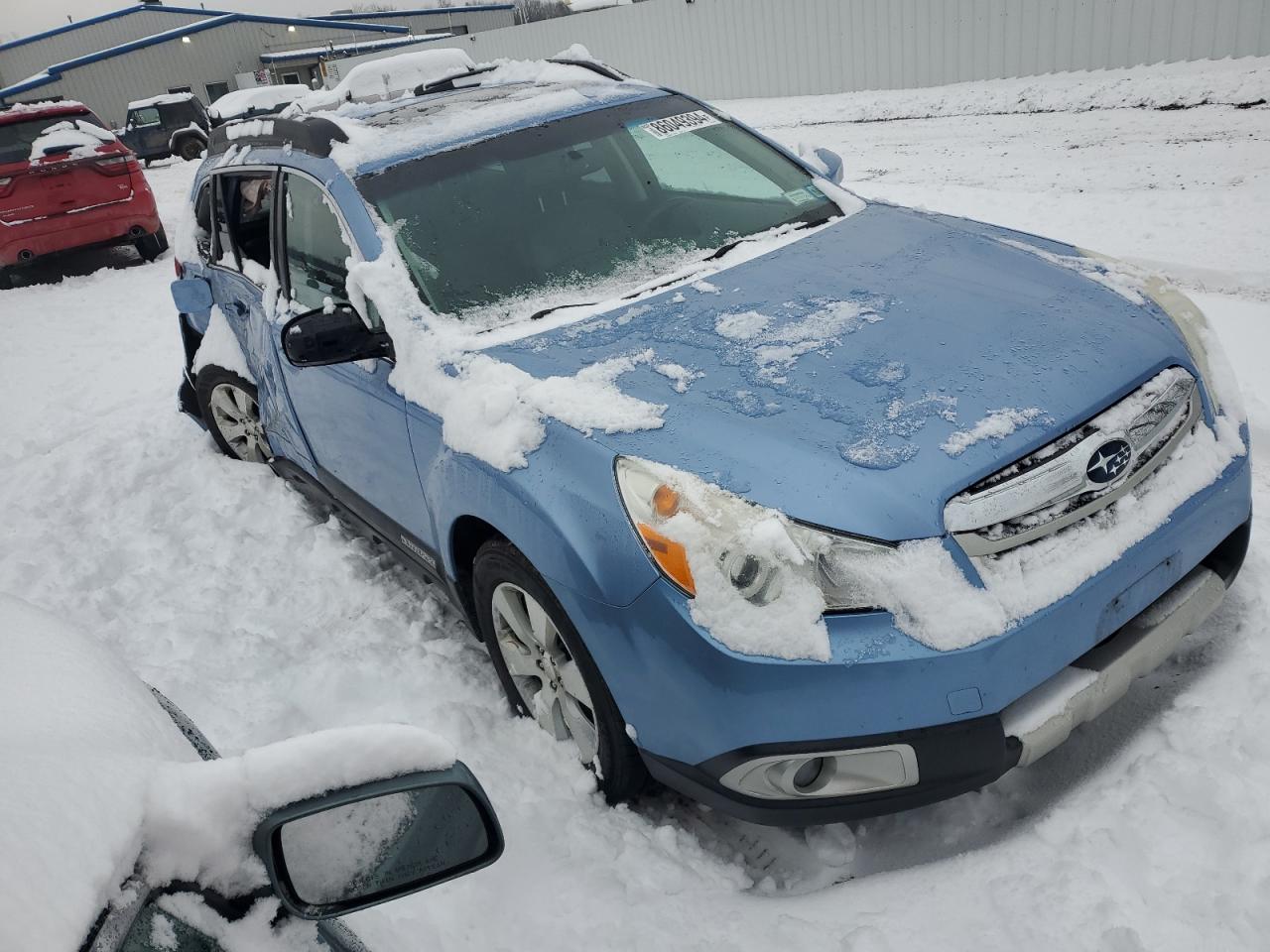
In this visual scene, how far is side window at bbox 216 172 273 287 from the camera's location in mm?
3873

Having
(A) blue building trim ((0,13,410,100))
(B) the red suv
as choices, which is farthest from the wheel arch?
(A) blue building trim ((0,13,410,100))

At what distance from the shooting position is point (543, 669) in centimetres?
263

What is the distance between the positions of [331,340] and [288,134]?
126 cm

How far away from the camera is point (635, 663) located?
209 centimetres

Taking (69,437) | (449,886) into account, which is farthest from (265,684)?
(69,437)

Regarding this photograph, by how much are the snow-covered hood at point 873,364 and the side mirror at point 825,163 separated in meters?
0.89

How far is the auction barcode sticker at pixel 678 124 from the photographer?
3662 mm

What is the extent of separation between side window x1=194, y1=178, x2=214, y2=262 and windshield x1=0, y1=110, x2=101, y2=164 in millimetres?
7028

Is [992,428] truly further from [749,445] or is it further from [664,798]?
[664,798]

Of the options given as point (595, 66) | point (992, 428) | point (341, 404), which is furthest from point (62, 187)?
point (992, 428)

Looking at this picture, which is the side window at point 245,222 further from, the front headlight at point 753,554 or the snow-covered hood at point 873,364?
the front headlight at point 753,554

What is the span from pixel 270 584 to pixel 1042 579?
10.3 feet

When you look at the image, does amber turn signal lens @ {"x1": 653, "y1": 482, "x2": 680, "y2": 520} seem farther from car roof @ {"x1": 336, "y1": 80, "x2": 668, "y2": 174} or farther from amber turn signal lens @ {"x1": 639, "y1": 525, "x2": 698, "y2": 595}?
car roof @ {"x1": 336, "y1": 80, "x2": 668, "y2": 174}

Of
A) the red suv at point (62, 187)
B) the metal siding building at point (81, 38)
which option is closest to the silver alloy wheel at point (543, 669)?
the red suv at point (62, 187)
